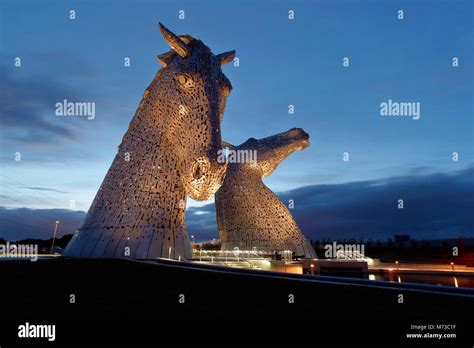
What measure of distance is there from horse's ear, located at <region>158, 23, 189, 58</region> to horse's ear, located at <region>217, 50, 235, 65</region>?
6.18 feet

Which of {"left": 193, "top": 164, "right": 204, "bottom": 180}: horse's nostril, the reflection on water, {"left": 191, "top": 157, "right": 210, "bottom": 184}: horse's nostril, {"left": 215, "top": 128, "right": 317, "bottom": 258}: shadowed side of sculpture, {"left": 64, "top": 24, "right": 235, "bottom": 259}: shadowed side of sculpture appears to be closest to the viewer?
the reflection on water

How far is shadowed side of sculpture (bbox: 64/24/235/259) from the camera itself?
12.7 m

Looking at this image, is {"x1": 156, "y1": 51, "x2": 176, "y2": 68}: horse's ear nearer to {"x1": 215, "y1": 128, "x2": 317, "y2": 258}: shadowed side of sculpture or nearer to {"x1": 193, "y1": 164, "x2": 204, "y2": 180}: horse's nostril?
{"x1": 193, "y1": 164, "x2": 204, "y2": 180}: horse's nostril

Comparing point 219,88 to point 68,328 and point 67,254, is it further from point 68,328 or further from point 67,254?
point 68,328

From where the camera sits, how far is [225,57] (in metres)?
15.0

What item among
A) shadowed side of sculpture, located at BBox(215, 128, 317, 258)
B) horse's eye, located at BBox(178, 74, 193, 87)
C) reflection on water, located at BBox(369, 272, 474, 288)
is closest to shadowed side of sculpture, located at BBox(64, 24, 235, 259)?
horse's eye, located at BBox(178, 74, 193, 87)

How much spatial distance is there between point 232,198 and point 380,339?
16.6 m

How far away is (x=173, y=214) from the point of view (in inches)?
541

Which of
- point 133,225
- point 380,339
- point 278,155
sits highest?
point 278,155

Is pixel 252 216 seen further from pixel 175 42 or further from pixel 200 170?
pixel 175 42

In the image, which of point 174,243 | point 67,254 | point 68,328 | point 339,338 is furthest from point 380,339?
point 67,254

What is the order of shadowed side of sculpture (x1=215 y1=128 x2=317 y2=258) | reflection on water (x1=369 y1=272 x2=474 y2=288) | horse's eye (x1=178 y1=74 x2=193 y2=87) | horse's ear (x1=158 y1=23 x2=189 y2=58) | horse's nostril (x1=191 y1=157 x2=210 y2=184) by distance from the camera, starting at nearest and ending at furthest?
reflection on water (x1=369 y1=272 x2=474 y2=288) → horse's nostril (x1=191 y1=157 x2=210 y2=184) → horse's eye (x1=178 y1=74 x2=193 y2=87) → horse's ear (x1=158 y1=23 x2=189 y2=58) → shadowed side of sculpture (x1=215 y1=128 x2=317 y2=258)

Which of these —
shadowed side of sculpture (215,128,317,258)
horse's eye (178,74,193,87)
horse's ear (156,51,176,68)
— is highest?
horse's ear (156,51,176,68)

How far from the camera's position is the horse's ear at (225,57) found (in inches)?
586
